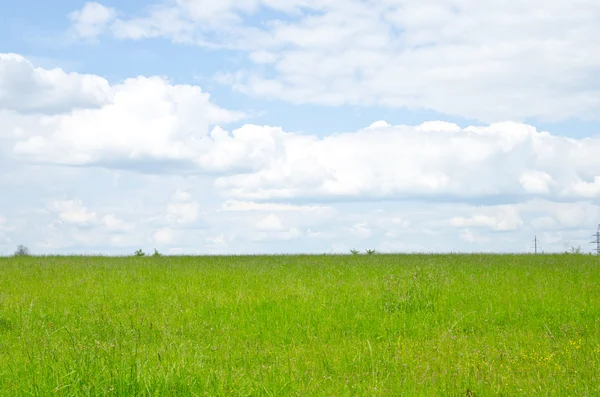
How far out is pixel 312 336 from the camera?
30.2 ft

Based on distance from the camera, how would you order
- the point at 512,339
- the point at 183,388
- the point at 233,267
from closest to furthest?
1. the point at 183,388
2. the point at 512,339
3. the point at 233,267

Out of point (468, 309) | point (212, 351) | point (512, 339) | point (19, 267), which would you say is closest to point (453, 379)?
point (512, 339)

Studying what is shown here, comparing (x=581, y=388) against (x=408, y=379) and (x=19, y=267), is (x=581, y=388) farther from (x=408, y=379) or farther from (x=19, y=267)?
(x=19, y=267)

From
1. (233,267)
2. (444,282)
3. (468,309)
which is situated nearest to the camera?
(468,309)

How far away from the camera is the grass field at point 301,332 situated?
20.3 feet

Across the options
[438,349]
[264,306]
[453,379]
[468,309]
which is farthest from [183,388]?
[468,309]

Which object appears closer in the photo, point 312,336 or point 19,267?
point 312,336

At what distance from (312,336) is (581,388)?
4.15 meters

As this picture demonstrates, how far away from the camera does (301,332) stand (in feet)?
31.6

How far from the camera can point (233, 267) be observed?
1858 centimetres

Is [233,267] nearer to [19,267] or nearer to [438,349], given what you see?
[19,267]

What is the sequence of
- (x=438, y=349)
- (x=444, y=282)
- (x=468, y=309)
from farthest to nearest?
(x=444, y=282) < (x=468, y=309) < (x=438, y=349)

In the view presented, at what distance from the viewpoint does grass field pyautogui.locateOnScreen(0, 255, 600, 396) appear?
6.18 meters

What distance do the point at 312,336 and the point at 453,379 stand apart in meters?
3.00
